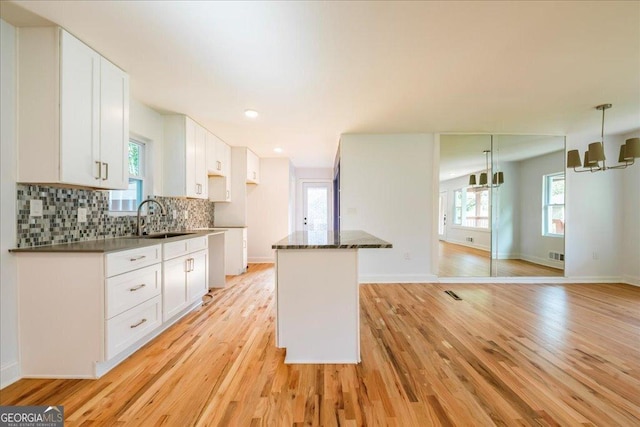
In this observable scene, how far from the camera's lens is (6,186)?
1709mm

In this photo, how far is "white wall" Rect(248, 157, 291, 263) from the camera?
5875 mm

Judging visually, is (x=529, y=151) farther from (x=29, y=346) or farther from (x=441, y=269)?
(x=29, y=346)

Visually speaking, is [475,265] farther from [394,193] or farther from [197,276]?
[197,276]

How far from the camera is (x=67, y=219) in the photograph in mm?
2090

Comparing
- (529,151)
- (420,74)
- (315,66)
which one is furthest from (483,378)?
(529,151)

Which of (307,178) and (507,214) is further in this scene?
(307,178)

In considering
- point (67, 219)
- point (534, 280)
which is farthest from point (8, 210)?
point (534, 280)

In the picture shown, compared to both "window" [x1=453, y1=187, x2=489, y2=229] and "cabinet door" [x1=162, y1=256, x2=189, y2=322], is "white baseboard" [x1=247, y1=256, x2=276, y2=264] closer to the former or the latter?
"cabinet door" [x1=162, y1=256, x2=189, y2=322]

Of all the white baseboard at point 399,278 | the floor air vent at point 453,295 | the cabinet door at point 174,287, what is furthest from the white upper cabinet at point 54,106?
the floor air vent at point 453,295

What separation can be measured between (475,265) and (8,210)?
5457 mm

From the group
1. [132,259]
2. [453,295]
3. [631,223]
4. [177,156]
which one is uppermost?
[177,156]

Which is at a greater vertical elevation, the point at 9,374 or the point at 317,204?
the point at 317,204

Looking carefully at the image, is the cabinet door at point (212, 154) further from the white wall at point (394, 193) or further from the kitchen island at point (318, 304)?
the kitchen island at point (318, 304)

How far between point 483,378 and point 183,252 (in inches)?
111
